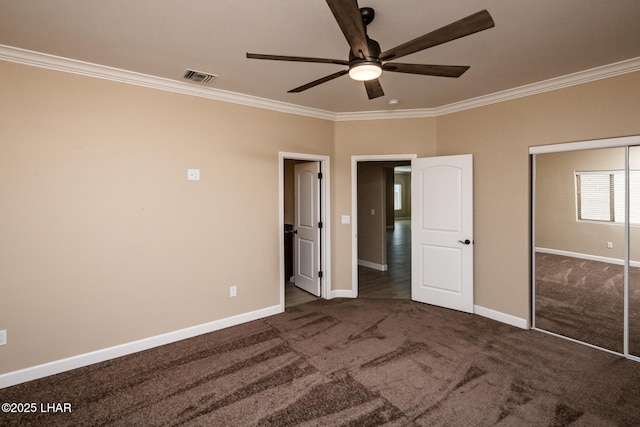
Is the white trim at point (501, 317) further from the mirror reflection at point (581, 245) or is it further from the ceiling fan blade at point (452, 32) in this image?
the ceiling fan blade at point (452, 32)

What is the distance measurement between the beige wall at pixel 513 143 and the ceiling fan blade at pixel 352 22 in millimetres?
2710

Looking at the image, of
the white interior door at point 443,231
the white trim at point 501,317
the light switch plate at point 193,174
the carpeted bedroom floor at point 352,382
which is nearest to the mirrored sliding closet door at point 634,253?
the carpeted bedroom floor at point 352,382

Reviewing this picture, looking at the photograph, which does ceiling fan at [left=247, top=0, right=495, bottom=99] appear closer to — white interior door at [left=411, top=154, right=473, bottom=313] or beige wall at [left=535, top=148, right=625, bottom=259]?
beige wall at [left=535, top=148, right=625, bottom=259]

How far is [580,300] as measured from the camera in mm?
3561

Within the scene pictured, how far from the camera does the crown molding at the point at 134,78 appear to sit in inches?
105

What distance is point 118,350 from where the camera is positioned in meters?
3.13

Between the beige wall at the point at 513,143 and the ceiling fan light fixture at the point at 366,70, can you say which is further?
the beige wall at the point at 513,143

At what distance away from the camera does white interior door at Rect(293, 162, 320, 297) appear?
485 cm

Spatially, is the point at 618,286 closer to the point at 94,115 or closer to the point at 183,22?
the point at 183,22

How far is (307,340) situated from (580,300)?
2.97 meters

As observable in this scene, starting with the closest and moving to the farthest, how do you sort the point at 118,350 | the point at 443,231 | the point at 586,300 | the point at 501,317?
1. the point at 118,350
2. the point at 586,300
3. the point at 501,317
4. the point at 443,231

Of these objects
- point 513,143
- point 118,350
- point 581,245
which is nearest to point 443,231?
point 513,143

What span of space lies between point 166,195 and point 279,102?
1768 mm

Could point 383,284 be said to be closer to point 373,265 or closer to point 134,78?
point 373,265
